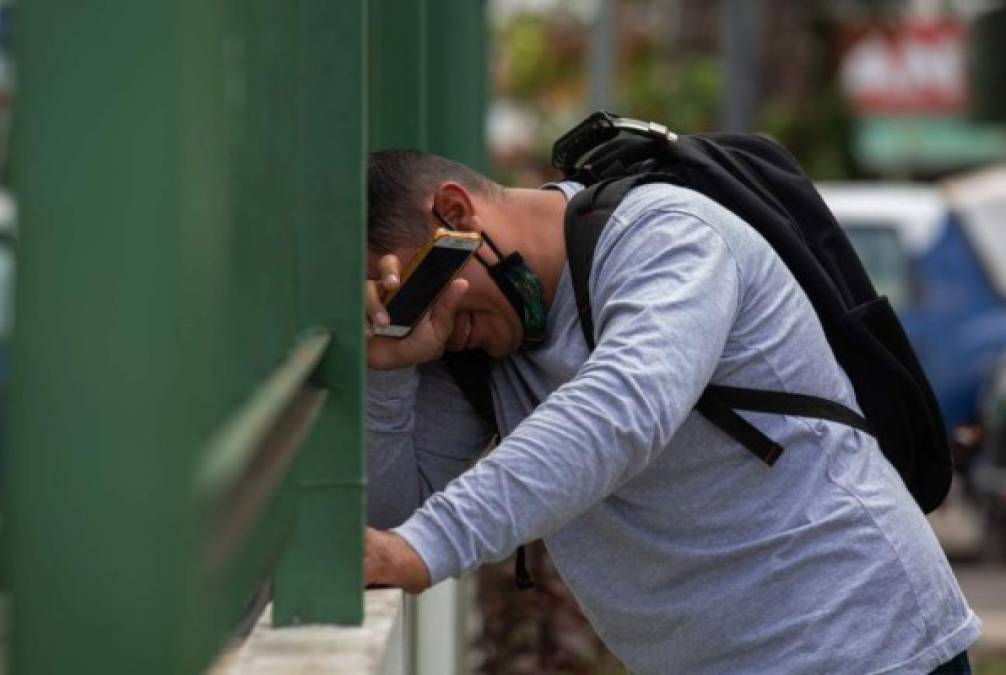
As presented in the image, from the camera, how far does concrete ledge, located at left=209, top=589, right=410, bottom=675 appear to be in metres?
2.54

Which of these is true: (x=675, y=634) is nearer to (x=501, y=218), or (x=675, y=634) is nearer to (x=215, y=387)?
(x=501, y=218)

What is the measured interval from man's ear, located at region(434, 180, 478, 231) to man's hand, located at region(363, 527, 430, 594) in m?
0.52

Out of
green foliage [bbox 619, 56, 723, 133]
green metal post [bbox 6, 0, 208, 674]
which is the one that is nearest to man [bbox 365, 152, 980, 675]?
green metal post [bbox 6, 0, 208, 674]

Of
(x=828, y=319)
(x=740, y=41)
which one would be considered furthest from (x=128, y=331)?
(x=740, y=41)

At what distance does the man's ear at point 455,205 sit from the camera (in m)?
3.08

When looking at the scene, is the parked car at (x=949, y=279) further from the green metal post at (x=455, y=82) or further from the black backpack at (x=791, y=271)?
the black backpack at (x=791, y=271)

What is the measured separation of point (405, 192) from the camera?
10.3 feet

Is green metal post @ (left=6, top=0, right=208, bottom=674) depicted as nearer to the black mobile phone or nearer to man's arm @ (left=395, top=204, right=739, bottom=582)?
man's arm @ (left=395, top=204, right=739, bottom=582)

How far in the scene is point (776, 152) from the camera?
3.25 meters

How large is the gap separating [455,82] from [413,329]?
8.59 feet

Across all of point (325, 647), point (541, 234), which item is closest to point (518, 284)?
point (541, 234)

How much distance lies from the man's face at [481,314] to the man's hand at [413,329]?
0.06ft

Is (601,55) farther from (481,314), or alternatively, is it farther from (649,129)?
(481,314)

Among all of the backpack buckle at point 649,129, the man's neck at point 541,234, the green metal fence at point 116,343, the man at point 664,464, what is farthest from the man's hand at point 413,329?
the green metal fence at point 116,343
